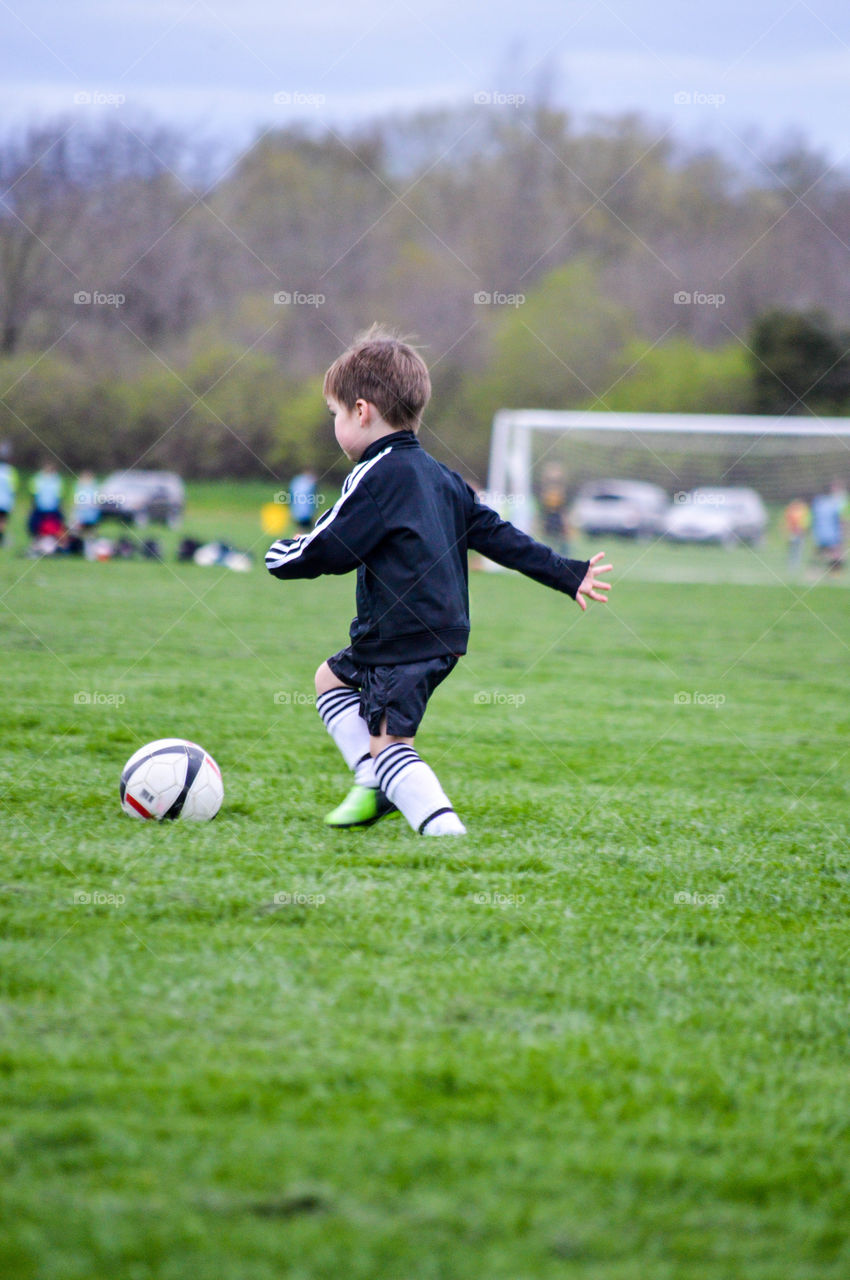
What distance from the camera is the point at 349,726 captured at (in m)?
4.13

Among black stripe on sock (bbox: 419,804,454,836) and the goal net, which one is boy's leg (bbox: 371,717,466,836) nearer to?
black stripe on sock (bbox: 419,804,454,836)

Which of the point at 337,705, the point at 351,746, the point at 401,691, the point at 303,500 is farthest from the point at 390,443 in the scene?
the point at 303,500

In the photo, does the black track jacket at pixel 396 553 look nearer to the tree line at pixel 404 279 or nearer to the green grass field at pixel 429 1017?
the green grass field at pixel 429 1017

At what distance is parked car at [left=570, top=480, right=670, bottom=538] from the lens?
25500 mm

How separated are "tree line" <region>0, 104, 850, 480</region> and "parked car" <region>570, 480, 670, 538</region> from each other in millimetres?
7730

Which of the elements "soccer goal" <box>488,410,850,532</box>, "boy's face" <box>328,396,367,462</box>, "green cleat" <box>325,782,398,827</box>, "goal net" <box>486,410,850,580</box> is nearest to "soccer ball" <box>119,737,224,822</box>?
"green cleat" <box>325,782,398,827</box>

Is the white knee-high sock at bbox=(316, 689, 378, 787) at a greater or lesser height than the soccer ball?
greater

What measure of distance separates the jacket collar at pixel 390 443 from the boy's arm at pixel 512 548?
0.93 ft

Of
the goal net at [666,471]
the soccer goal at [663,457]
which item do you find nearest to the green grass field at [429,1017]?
the soccer goal at [663,457]

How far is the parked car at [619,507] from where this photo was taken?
83.7 feet

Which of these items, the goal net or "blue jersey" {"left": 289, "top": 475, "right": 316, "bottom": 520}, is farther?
the goal net

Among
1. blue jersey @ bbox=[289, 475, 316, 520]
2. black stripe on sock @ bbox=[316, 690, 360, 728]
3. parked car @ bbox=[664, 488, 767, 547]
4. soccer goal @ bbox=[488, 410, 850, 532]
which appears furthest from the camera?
parked car @ bbox=[664, 488, 767, 547]

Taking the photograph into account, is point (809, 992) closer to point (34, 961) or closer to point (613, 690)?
point (34, 961)

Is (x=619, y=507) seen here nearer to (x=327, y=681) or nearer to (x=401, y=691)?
(x=327, y=681)
